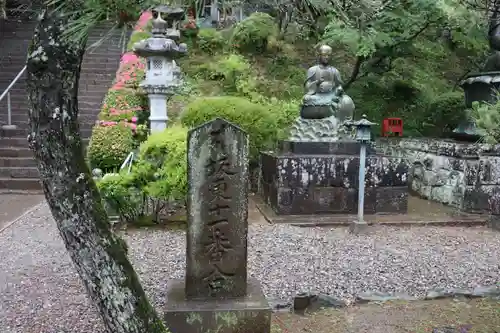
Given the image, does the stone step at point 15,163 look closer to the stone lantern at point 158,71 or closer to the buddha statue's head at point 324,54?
the stone lantern at point 158,71

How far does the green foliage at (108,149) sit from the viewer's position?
8516mm

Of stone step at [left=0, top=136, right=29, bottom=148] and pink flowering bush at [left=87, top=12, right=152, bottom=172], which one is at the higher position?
pink flowering bush at [left=87, top=12, right=152, bottom=172]

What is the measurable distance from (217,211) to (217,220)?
0.06 m

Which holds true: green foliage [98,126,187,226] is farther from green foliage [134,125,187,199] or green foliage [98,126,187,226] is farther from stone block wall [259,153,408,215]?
stone block wall [259,153,408,215]

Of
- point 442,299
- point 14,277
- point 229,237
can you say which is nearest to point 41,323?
point 14,277

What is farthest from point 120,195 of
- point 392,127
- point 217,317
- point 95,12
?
point 392,127

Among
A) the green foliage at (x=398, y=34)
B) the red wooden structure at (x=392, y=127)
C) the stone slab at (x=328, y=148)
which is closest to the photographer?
the stone slab at (x=328, y=148)

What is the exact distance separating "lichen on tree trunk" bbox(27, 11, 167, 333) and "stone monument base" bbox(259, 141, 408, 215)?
15.7 ft

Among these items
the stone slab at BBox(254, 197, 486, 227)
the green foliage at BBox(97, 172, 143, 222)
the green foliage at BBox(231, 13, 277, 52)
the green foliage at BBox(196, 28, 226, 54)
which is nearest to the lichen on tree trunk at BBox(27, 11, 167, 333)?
the green foliage at BBox(97, 172, 143, 222)

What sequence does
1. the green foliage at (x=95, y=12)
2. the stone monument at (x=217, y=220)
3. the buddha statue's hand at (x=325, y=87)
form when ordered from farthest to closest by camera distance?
the buddha statue's hand at (x=325, y=87) → the stone monument at (x=217, y=220) → the green foliage at (x=95, y=12)

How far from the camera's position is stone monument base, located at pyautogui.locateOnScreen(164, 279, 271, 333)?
123 inches

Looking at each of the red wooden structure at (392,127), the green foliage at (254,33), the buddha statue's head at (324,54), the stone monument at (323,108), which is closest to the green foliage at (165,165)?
the stone monument at (323,108)

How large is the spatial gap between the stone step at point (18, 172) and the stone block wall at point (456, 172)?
6.52 m

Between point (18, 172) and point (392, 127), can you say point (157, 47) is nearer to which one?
point (18, 172)
